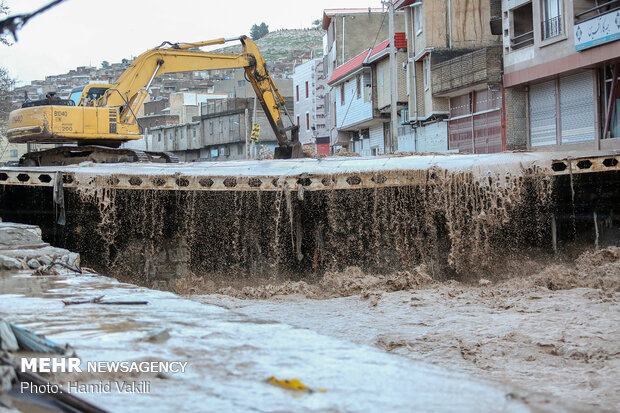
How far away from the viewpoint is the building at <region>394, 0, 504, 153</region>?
25297 mm

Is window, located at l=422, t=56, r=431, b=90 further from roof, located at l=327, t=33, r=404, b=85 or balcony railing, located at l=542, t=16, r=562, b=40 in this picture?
balcony railing, located at l=542, t=16, r=562, b=40

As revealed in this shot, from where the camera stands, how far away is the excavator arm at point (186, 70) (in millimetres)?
17953

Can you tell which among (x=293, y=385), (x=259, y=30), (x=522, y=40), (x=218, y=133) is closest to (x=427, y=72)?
(x=522, y=40)

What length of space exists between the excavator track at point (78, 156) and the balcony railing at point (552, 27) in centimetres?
1191

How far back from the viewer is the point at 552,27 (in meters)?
21.1

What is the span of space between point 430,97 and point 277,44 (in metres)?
120

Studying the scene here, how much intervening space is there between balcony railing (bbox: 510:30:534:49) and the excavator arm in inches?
332

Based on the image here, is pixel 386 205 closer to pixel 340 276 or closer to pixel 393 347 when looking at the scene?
pixel 340 276

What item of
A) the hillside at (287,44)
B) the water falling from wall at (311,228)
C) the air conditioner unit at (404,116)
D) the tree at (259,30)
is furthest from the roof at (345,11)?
the tree at (259,30)

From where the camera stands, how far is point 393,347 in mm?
7895

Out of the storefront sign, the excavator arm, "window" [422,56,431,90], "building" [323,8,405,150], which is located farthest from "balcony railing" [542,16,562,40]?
"building" [323,8,405,150]

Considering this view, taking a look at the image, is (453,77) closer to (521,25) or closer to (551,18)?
(521,25)

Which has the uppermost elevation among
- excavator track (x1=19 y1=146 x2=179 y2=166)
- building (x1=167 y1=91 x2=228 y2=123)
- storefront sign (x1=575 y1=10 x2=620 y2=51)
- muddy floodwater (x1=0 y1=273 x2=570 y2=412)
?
building (x1=167 y1=91 x2=228 y2=123)

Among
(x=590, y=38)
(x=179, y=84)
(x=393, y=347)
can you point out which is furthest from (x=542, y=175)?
(x=179, y=84)
